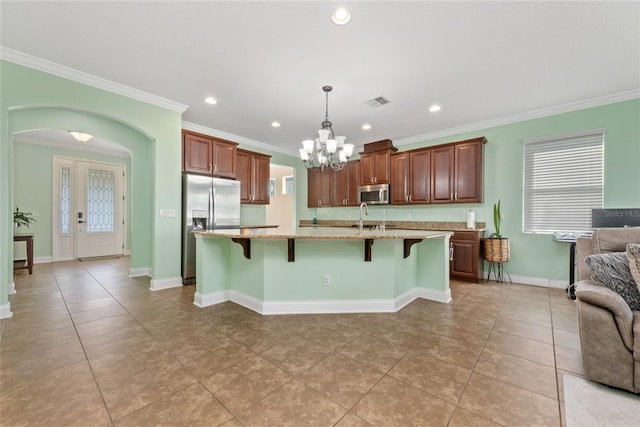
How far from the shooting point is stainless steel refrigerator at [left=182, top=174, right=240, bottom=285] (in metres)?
4.10

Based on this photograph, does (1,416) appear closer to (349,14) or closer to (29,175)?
(349,14)

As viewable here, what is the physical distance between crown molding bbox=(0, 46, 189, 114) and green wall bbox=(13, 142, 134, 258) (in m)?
4.28

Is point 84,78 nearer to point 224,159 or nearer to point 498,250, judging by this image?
point 224,159

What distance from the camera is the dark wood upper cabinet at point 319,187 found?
21.3ft

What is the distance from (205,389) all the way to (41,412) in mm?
830

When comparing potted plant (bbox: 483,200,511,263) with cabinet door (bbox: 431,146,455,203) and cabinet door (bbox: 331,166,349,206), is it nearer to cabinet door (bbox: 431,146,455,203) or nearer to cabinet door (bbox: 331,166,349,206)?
cabinet door (bbox: 431,146,455,203)

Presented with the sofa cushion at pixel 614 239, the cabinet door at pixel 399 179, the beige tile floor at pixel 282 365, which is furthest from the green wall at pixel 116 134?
the sofa cushion at pixel 614 239

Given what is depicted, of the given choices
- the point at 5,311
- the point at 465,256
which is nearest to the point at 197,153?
the point at 5,311

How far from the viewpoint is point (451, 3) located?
199cm

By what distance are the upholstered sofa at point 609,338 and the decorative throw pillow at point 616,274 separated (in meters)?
0.08

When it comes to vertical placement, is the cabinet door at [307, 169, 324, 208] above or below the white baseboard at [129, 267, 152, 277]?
above

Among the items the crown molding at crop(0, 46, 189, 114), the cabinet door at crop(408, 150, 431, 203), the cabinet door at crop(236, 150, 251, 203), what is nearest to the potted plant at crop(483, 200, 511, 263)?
the cabinet door at crop(408, 150, 431, 203)

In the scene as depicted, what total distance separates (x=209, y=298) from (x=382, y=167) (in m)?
4.04

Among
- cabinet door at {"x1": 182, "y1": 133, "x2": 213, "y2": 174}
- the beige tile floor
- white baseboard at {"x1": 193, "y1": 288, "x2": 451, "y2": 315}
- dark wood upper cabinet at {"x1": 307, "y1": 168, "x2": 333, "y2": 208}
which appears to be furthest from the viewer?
dark wood upper cabinet at {"x1": 307, "y1": 168, "x2": 333, "y2": 208}
